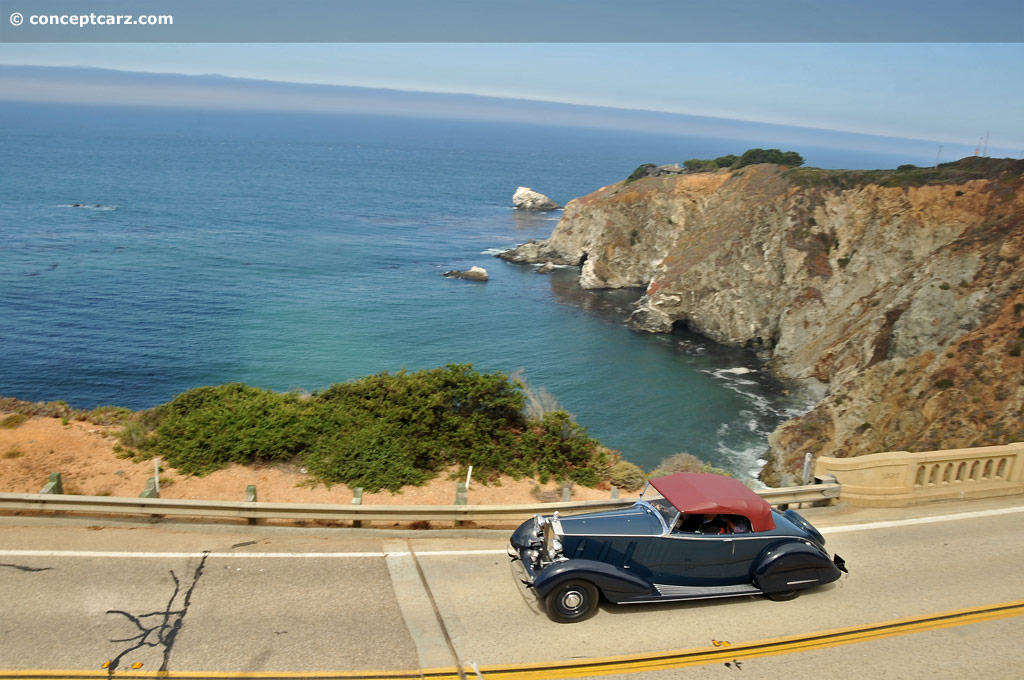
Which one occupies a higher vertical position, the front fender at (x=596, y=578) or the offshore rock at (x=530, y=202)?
the offshore rock at (x=530, y=202)

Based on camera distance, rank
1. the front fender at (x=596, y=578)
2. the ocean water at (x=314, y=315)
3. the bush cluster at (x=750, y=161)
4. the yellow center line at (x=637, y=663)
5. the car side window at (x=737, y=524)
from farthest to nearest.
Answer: the bush cluster at (x=750, y=161) → the ocean water at (x=314, y=315) → the car side window at (x=737, y=524) → the front fender at (x=596, y=578) → the yellow center line at (x=637, y=663)

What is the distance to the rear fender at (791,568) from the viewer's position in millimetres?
8836

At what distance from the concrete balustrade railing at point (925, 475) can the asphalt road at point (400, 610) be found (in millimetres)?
1253

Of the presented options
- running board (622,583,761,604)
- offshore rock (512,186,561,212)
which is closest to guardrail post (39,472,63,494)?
running board (622,583,761,604)

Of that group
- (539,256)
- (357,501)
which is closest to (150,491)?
(357,501)

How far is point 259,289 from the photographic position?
62.7 meters

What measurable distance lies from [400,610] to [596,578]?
8.33 feet

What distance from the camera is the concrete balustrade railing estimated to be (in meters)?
12.2

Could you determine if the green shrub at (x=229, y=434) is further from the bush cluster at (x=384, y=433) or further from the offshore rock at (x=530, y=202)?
the offshore rock at (x=530, y=202)

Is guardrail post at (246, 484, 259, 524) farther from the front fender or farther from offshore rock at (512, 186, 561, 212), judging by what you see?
offshore rock at (512, 186, 561, 212)

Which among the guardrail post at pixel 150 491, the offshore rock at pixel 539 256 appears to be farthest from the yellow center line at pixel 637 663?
the offshore rock at pixel 539 256

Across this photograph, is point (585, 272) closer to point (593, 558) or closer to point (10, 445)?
point (10, 445)

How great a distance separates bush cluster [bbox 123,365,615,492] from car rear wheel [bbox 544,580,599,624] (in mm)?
6720

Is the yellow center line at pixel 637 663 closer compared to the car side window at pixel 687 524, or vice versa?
the yellow center line at pixel 637 663
